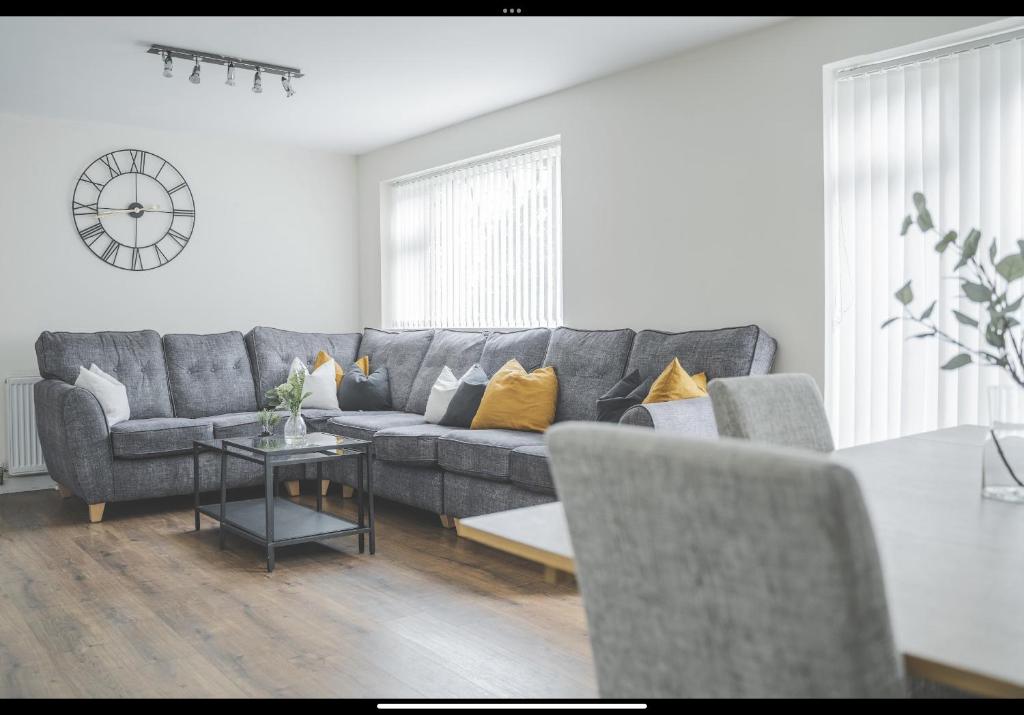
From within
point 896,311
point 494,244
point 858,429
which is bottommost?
point 858,429

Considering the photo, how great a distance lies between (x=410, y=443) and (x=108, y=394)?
1.85 metres

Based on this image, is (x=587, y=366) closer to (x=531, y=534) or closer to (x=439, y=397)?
(x=439, y=397)

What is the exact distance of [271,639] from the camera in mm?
2773

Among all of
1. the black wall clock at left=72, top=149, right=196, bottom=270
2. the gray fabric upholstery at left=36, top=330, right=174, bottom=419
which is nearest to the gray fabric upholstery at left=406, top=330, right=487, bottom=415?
the gray fabric upholstery at left=36, top=330, right=174, bottom=419

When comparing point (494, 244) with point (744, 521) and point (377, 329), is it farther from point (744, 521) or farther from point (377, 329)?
point (744, 521)

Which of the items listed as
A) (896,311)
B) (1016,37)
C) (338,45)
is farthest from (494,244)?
(1016,37)

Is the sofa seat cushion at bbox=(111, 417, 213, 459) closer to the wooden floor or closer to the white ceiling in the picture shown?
the wooden floor

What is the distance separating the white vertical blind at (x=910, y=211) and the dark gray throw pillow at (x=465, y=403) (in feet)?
6.02

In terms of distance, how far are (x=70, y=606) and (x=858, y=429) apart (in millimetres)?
3270

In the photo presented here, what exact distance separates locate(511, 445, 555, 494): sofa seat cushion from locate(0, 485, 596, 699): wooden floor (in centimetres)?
34

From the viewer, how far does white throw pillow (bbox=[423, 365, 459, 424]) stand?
4.85m

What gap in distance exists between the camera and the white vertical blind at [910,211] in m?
3.22

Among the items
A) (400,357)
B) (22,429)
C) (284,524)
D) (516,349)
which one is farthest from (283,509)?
(22,429)

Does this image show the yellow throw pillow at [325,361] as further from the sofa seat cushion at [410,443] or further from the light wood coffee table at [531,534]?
the light wood coffee table at [531,534]
